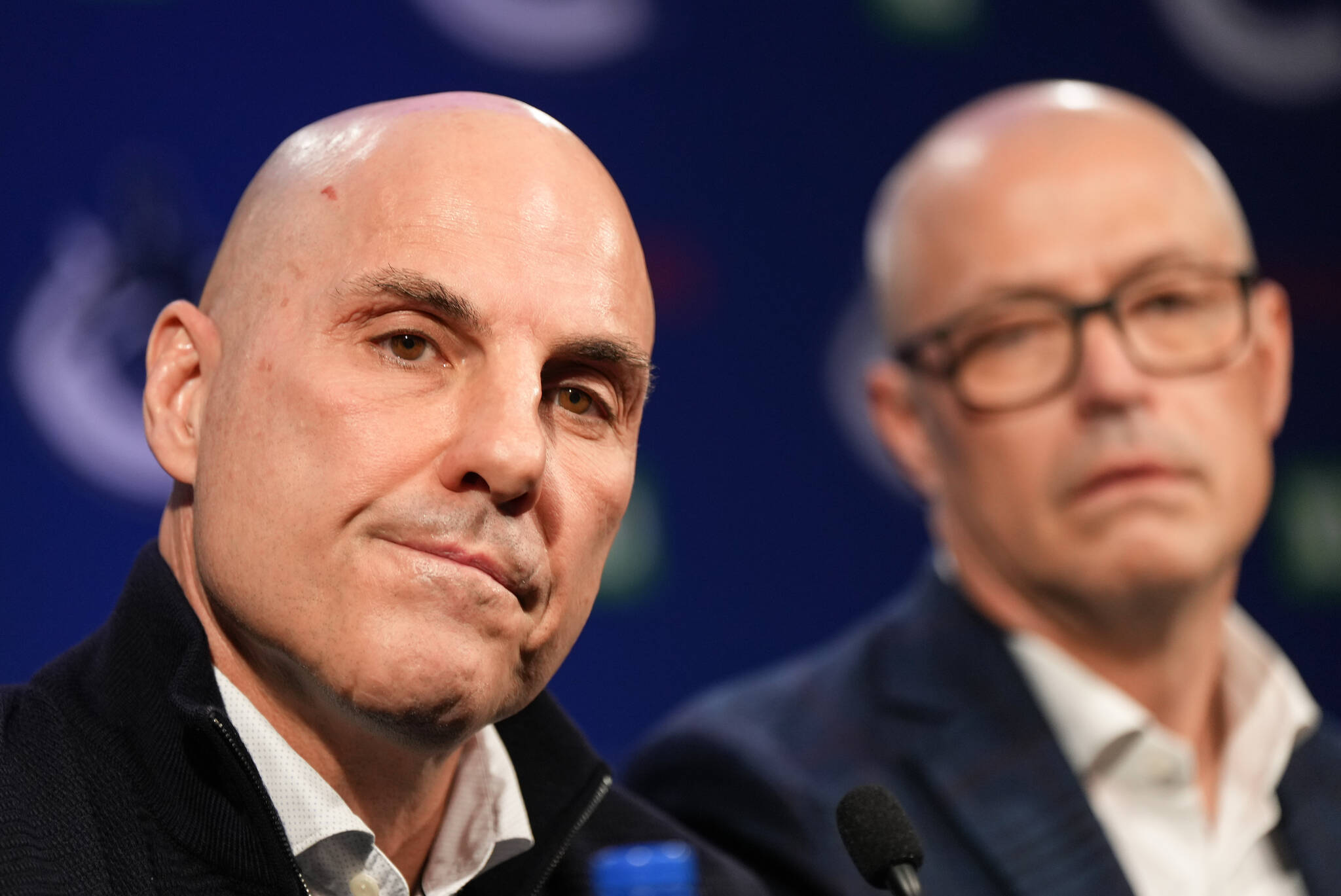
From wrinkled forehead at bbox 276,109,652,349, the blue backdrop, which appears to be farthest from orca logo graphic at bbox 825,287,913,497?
wrinkled forehead at bbox 276,109,652,349

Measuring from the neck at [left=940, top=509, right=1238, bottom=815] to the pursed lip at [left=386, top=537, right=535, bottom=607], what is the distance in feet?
3.76

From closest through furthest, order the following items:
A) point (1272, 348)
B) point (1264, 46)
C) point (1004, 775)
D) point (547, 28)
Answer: point (1004, 775) → point (1272, 348) → point (547, 28) → point (1264, 46)

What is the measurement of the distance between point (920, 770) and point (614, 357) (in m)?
0.94

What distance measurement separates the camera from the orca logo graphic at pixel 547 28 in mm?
2586

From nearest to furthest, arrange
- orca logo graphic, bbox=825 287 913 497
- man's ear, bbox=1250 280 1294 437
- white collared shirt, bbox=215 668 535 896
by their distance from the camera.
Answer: white collared shirt, bbox=215 668 535 896, man's ear, bbox=1250 280 1294 437, orca logo graphic, bbox=825 287 913 497

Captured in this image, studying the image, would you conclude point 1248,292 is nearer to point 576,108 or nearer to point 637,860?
point 576,108

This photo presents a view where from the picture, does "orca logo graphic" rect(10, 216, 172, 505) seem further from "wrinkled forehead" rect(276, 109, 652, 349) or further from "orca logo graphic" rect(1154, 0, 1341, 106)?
"orca logo graphic" rect(1154, 0, 1341, 106)

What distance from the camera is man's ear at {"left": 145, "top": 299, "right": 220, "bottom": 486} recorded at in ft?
4.86

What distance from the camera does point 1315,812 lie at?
2189 millimetres

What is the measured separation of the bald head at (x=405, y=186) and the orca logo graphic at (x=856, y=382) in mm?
1306

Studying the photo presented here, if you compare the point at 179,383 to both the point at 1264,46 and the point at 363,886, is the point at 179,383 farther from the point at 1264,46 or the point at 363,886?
the point at 1264,46

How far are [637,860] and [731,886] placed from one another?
610mm

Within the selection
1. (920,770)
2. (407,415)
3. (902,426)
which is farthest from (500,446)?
(902,426)

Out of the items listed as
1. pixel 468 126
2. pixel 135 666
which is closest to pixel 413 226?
pixel 468 126
